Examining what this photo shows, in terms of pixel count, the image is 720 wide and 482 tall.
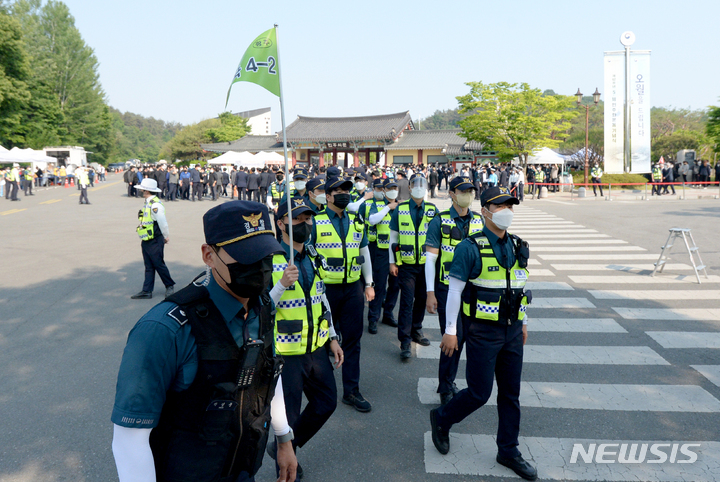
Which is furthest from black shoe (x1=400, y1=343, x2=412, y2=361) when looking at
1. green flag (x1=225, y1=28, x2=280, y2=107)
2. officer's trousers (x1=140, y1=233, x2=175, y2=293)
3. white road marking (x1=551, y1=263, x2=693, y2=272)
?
white road marking (x1=551, y1=263, x2=693, y2=272)

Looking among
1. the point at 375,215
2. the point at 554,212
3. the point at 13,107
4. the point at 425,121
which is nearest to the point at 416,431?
the point at 375,215

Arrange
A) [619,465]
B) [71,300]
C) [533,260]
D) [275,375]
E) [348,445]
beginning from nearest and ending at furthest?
[275,375], [619,465], [348,445], [71,300], [533,260]

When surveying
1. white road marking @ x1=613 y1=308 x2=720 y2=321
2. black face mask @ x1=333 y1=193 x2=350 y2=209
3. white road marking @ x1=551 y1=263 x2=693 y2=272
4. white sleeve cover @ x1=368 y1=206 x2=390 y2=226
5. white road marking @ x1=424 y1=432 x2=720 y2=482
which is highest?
black face mask @ x1=333 y1=193 x2=350 y2=209

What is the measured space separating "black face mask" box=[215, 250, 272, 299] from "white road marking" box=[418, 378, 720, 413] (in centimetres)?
365

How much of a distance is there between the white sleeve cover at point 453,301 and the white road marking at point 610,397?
1410 millimetres

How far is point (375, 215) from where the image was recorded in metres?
7.63

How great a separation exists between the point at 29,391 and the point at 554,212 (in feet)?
69.0

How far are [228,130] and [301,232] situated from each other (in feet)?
245

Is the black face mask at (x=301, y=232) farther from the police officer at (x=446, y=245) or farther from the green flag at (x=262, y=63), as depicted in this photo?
the police officer at (x=446, y=245)

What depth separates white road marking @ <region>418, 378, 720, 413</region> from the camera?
16.6 feet

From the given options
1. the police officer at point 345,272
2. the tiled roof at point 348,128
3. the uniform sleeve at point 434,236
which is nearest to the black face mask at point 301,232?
the police officer at point 345,272

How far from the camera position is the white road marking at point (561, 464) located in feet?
13.0

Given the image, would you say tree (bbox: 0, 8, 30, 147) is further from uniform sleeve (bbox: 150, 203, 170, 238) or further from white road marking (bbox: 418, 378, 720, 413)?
white road marking (bbox: 418, 378, 720, 413)

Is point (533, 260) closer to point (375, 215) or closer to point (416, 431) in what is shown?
point (375, 215)
